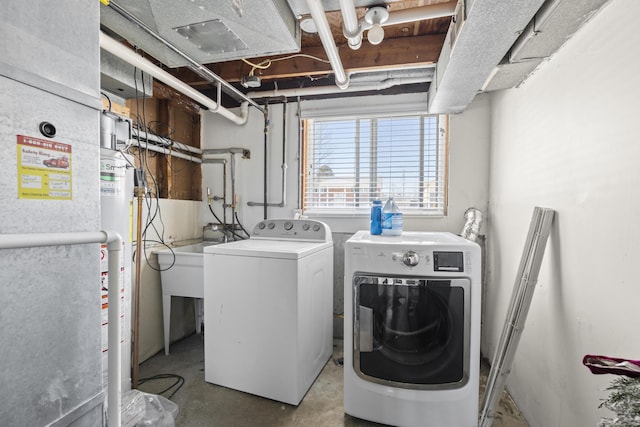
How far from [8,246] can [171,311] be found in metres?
2.08

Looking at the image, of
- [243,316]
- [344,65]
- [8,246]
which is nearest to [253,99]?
[344,65]

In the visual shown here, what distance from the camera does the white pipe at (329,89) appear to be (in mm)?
2260

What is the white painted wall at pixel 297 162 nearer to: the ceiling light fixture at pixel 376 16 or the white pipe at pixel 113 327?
the ceiling light fixture at pixel 376 16

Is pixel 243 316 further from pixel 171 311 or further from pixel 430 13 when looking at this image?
pixel 430 13

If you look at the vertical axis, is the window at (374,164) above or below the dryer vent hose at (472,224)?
above

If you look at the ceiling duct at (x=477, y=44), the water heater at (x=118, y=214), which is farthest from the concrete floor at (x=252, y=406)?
the ceiling duct at (x=477, y=44)

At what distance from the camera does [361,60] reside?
6.87 ft

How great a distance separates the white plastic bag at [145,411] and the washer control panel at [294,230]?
121cm

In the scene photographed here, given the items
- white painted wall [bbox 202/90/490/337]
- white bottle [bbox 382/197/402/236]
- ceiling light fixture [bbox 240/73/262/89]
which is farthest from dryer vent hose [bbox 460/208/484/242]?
ceiling light fixture [bbox 240/73/262/89]

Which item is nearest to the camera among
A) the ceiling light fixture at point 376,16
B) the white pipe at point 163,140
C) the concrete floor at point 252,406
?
the ceiling light fixture at point 376,16

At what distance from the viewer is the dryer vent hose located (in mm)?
2182

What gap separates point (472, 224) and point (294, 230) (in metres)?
1.36

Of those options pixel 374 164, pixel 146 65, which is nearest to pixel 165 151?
pixel 146 65

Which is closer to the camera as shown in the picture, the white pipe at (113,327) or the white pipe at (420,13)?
the white pipe at (113,327)
